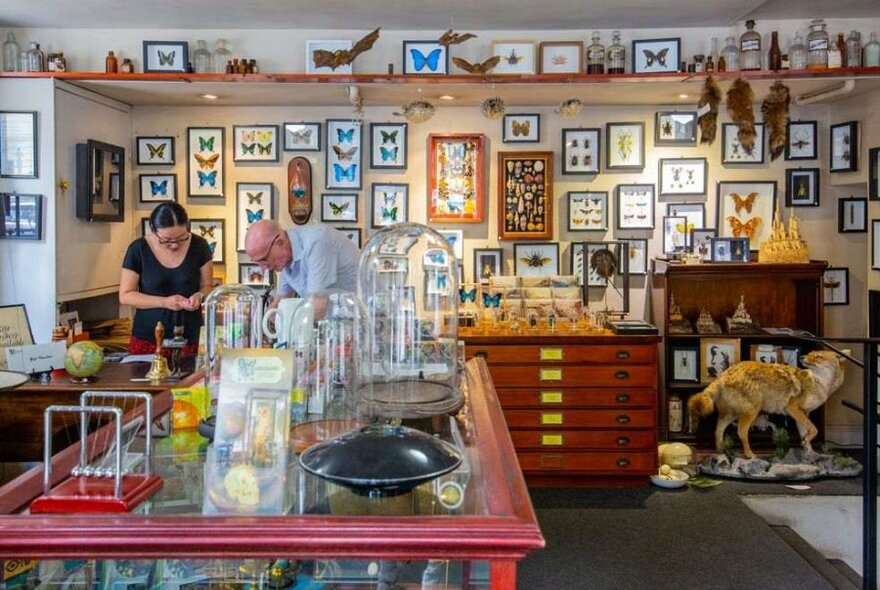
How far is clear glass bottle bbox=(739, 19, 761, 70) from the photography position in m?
5.18

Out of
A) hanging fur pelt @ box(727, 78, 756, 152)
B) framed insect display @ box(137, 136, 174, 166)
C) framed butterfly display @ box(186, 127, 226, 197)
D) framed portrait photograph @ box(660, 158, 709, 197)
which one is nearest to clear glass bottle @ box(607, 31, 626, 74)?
hanging fur pelt @ box(727, 78, 756, 152)

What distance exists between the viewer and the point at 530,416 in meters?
5.08

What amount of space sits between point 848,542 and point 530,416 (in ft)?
7.01

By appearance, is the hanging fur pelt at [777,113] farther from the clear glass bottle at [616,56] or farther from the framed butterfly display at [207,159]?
the framed butterfly display at [207,159]

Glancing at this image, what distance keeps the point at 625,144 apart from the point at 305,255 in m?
3.08

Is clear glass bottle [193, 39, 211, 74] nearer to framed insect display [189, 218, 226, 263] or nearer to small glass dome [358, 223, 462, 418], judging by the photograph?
framed insect display [189, 218, 226, 263]

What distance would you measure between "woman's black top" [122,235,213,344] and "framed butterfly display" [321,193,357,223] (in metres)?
1.56

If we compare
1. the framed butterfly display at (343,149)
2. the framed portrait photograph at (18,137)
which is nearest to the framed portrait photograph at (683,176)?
the framed butterfly display at (343,149)

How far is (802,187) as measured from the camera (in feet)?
19.4

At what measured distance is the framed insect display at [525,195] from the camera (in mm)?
5914

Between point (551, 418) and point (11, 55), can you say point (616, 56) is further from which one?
point (11, 55)

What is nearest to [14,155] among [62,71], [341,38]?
[62,71]

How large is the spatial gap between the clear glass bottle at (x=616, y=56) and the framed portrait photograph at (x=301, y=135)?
7.53 ft

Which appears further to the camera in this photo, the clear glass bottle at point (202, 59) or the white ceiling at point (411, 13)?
the clear glass bottle at point (202, 59)
